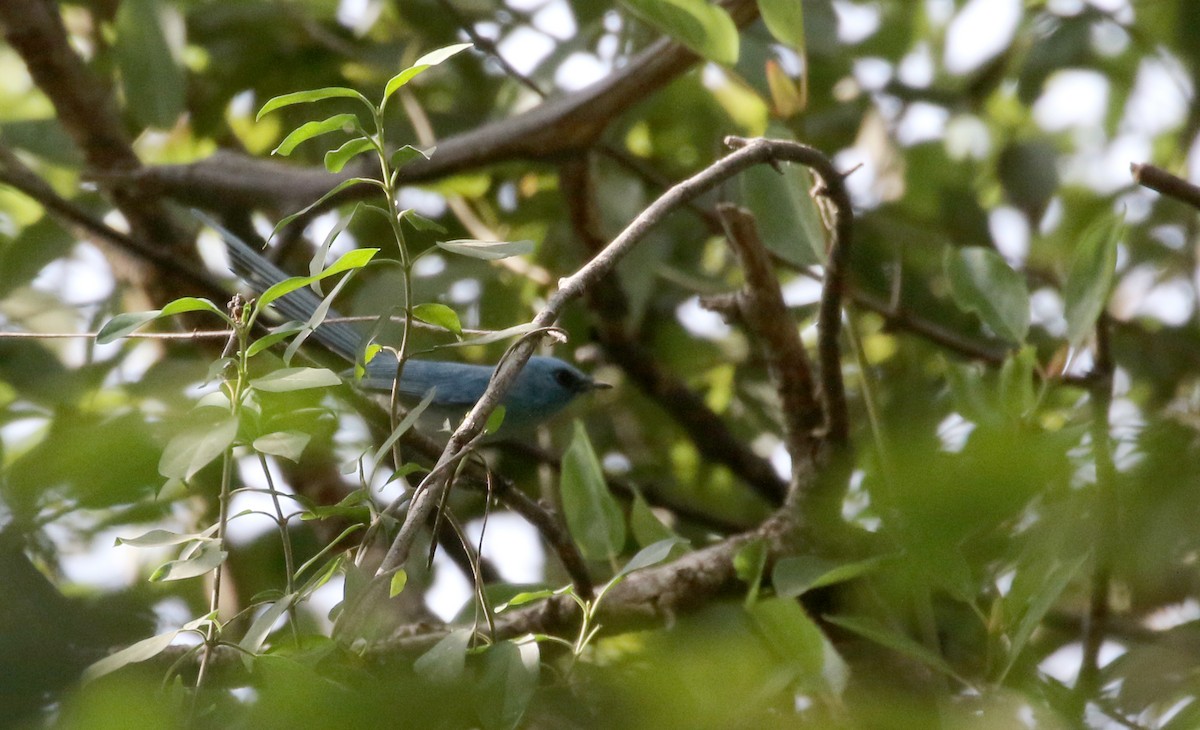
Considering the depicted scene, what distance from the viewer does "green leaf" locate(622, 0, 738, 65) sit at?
1.98m

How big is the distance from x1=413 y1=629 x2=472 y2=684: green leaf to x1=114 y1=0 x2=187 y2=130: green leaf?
94.7 inches

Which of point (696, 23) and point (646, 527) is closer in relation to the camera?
point (696, 23)

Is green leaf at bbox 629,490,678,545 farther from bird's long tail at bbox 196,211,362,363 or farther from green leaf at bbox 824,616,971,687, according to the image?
bird's long tail at bbox 196,211,362,363

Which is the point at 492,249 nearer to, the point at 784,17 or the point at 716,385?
the point at 784,17

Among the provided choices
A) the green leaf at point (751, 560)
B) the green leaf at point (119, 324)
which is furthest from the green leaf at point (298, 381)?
the green leaf at point (751, 560)

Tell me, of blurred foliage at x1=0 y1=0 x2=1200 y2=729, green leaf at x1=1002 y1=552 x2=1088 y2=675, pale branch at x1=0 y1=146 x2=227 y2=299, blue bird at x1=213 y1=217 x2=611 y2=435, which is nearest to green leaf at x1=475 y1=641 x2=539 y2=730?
blurred foliage at x1=0 y1=0 x2=1200 y2=729

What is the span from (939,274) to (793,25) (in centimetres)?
197

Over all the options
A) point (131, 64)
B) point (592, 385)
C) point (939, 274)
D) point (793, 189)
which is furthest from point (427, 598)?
point (939, 274)

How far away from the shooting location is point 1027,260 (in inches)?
158

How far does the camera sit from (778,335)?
2428mm

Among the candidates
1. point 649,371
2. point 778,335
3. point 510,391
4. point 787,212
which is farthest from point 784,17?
point 510,391

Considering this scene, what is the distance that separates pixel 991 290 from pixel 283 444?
5.04ft

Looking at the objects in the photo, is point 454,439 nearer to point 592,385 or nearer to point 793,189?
point 793,189

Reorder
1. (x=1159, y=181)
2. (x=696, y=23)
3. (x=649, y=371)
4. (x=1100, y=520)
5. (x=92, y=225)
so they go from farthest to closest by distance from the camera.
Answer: (x=649, y=371) → (x=92, y=225) → (x=696, y=23) → (x=1159, y=181) → (x=1100, y=520)
